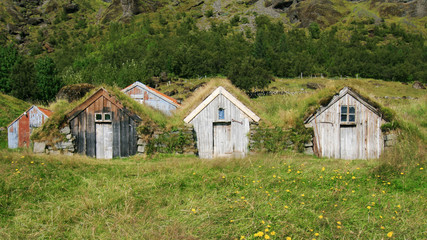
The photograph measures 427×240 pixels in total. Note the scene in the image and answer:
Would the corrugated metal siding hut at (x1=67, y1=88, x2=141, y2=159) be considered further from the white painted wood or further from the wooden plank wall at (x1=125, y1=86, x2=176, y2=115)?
the wooden plank wall at (x1=125, y1=86, x2=176, y2=115)

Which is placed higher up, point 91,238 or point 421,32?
point 421,32

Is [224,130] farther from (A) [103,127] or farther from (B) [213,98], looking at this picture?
(A) [103,127]

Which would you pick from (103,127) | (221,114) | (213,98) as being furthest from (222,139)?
(103,127)

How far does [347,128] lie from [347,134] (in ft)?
Answer: 0.95

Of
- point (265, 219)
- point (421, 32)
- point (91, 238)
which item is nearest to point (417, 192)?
point (265, 219)

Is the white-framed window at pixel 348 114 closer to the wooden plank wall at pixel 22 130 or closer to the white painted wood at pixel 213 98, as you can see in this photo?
the white painted wood at pixel 213 98

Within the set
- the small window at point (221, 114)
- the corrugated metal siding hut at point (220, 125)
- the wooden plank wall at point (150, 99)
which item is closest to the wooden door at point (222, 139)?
the corrugated metal siding hut at point (220, 125)

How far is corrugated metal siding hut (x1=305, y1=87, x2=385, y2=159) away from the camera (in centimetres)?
1383

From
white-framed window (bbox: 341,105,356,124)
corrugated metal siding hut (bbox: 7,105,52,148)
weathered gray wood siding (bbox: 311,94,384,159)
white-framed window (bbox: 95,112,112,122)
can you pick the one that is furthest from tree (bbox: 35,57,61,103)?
white-framed window (bbox: 341,105,356,124)

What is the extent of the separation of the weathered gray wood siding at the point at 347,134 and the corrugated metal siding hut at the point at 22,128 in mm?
20423

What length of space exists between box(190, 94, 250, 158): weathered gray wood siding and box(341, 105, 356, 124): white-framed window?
456 cm

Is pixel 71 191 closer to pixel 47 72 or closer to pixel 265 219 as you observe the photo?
pixel 265 219

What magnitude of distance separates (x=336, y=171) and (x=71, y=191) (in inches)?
308

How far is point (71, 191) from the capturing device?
7.77 meters
